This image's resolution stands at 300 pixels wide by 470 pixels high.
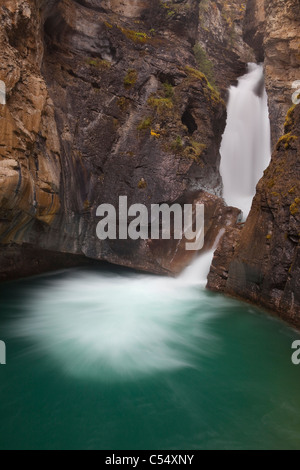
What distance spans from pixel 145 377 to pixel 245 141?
55.9 feet

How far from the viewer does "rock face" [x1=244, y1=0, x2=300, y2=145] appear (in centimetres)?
1748

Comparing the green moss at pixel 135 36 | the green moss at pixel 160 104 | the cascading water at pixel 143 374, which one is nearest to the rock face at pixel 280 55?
the green moss at pixel 160 104

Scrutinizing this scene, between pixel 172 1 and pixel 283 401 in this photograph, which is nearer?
pixel 283 401

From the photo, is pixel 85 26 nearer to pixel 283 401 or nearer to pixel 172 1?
pixel 172 1

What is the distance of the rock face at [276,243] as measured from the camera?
6.43 m

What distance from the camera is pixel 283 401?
Answer: 12.8 feet

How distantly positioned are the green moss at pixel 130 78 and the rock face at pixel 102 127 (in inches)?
1.7

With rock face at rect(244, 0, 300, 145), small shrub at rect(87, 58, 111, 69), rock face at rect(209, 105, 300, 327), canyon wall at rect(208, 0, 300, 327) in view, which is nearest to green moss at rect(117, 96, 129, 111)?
small shrub at rect(87, 58, 111, 69)

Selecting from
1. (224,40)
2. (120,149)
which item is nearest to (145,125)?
(120,149)

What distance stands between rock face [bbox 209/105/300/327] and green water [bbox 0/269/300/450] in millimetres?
540

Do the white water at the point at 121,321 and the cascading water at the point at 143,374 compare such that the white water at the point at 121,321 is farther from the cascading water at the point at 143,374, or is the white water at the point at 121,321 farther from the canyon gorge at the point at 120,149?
the canyon gorge at the point at 120,149

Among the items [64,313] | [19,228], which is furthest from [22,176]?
[64,313]

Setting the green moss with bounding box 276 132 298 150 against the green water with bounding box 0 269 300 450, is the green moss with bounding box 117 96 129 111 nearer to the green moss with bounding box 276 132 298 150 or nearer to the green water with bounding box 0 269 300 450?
the green moss with bounding box 276 132 298 150
